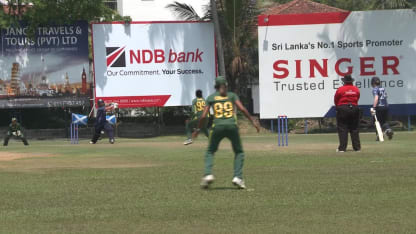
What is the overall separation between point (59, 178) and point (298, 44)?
24293 mm

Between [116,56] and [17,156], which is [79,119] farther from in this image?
[17,156]

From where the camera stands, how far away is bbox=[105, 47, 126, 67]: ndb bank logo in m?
40.3

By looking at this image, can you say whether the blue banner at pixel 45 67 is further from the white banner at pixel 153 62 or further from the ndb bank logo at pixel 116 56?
the ndb bank logo at pixel 116 56

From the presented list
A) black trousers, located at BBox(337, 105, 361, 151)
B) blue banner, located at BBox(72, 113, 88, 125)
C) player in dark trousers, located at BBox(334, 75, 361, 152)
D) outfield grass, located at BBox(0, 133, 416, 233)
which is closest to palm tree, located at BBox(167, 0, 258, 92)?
blue banner, located at BBox(72, 113, 88, 125)

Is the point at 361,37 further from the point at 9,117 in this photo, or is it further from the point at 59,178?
the point at 59,178

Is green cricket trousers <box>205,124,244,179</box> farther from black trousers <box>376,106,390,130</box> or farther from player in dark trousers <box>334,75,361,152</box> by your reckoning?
black trousers <box>376,106,390,130</box>

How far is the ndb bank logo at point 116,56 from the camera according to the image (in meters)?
40.3

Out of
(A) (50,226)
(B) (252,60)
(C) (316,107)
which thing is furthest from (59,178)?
(B) (252,60)

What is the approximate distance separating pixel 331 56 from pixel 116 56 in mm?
10006

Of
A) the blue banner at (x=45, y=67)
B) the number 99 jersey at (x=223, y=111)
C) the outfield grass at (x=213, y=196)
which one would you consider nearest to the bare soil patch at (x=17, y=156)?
the outfield grass at (x=213, y=196)

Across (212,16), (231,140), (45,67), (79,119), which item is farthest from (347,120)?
(45,67)

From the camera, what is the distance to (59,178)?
15961mm

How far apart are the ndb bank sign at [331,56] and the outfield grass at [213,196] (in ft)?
60.0

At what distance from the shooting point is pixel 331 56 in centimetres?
3894
